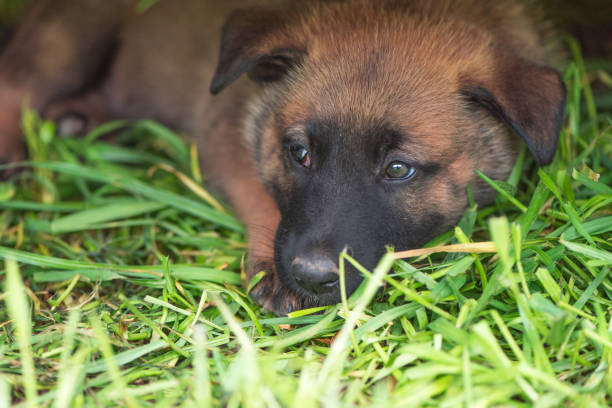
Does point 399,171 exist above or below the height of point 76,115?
above

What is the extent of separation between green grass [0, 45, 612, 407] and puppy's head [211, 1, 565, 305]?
0.52 ft

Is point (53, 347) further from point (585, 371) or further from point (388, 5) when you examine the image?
point (388, 5)

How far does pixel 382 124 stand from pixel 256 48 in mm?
739

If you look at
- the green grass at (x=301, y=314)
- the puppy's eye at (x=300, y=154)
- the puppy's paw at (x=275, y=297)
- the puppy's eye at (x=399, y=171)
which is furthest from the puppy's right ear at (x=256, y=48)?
the puppy's paw at (x=275, y=297)

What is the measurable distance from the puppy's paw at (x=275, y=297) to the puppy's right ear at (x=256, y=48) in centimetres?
93

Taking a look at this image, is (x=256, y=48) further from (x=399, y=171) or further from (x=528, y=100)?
(x=528, y=100)

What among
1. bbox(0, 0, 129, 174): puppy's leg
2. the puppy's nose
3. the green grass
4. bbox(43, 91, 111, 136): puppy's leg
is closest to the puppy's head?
the puppy's nose

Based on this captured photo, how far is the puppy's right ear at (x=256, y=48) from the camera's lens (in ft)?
9.30

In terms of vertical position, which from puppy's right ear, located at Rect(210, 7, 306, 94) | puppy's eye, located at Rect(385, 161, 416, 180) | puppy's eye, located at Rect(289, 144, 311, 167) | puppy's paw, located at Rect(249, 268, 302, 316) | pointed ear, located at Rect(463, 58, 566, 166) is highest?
puppy's right ear, located at Rect(210, 7, 306, 94)

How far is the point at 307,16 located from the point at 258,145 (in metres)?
0.71

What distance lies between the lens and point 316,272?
7.97ft

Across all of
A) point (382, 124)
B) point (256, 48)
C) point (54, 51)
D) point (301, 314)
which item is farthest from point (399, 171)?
point (54, 51)

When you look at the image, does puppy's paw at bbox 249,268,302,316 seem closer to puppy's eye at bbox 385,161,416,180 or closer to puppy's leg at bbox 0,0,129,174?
puppy's eye at bbox 385,161,416,180

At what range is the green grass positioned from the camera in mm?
2047
